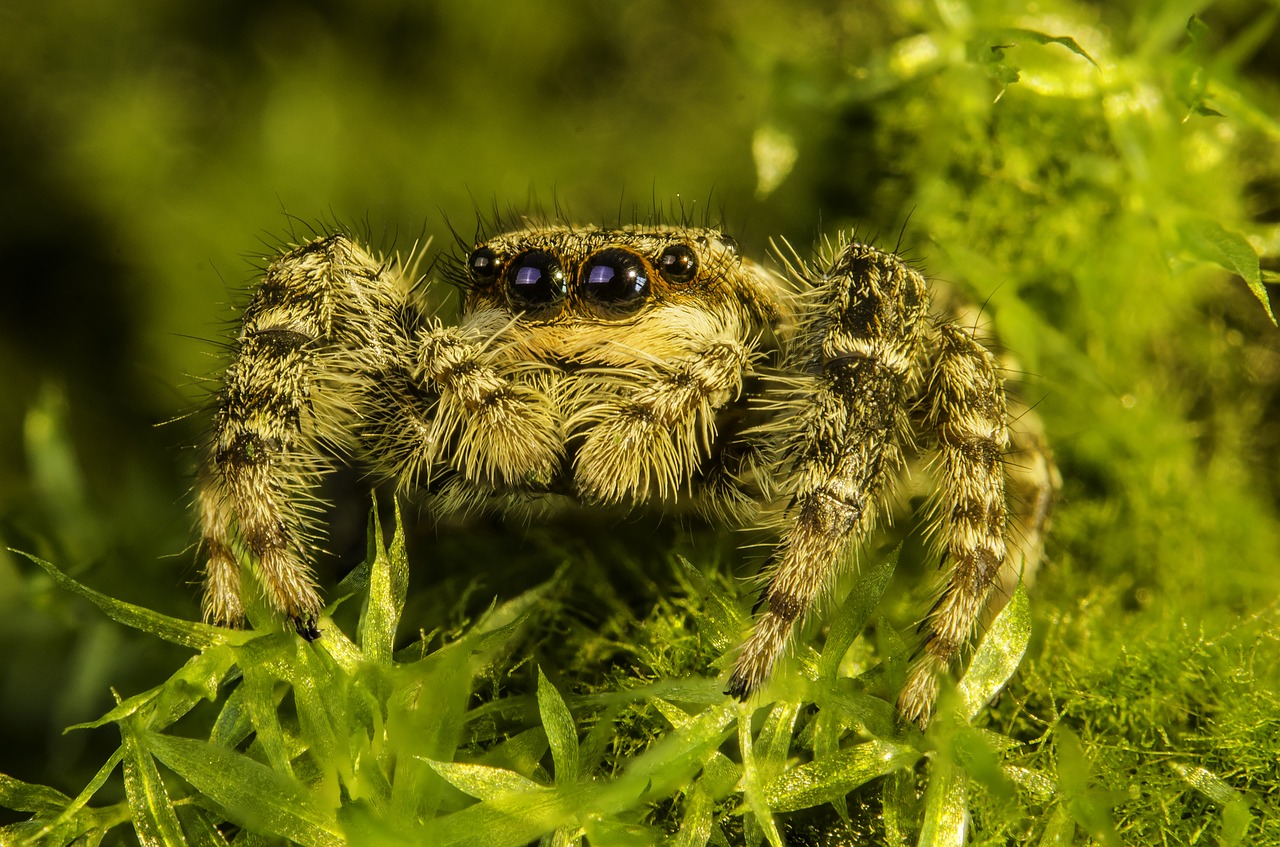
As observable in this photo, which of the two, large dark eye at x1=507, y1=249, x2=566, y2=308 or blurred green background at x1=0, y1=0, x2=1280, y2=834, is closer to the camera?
large dark eye at x1=507, y1=249, x2=566, y2=308

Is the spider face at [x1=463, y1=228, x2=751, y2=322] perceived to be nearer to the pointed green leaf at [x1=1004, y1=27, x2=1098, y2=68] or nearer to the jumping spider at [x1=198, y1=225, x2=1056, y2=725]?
the jumping spider at [x1=198, y1=225, x2=1056, y2=725]

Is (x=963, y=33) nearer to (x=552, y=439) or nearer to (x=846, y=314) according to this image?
(x=846, y=314)

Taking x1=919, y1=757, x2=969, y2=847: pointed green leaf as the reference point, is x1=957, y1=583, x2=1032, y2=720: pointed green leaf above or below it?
above

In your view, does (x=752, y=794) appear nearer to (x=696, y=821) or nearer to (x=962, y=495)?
(x=696, y=821)

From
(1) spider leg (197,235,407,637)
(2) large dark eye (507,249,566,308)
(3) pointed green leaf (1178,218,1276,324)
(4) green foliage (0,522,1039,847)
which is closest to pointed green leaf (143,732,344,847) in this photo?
(4) green foliage (0,522,1039,847)

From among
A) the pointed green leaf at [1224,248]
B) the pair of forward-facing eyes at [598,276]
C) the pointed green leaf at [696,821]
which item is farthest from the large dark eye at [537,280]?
the pointed green leaf at [1224,248]

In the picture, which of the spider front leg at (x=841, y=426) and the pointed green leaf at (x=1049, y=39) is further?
the pointed green leaf at (x=1049, y=39)

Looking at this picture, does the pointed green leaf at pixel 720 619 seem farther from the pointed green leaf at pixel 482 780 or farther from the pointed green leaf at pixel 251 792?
the pointed green leaf at pixel 251 792
